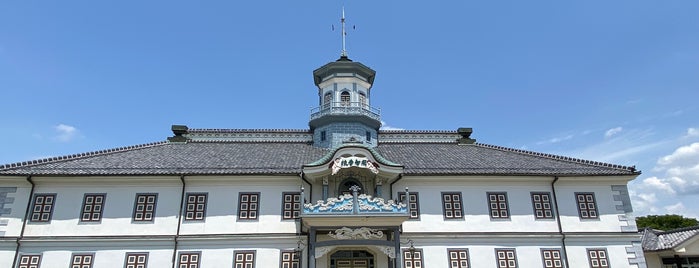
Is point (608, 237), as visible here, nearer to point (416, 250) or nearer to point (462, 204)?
point (462, 204)

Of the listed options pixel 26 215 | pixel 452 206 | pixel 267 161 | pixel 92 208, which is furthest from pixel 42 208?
pixel 452 206

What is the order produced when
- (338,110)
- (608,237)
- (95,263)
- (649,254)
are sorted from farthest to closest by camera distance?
(338,110)
(649,254)
(608,237)
(95,263)

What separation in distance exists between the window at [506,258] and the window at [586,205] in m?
4.71

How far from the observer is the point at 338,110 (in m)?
28.2

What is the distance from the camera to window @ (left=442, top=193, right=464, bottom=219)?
2220cm

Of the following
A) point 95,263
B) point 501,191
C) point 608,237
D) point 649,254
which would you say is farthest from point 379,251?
point 649,254

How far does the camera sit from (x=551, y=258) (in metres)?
21.5

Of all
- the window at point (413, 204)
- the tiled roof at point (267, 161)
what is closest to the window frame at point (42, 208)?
the tiled roof at point (267, 161)

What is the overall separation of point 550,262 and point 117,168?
2395 cm

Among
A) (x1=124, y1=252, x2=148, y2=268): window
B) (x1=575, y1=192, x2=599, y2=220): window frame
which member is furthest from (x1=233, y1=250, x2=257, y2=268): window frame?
(x1=575, y1=192, x2=599, y2=220): window frame

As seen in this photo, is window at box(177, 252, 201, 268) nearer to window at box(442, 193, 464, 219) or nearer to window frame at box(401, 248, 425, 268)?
window frame at box(401, 248, 425, 268)

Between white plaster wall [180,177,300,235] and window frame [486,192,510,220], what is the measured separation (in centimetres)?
1078

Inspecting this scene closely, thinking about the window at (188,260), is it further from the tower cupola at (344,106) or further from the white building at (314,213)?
the tower cupola at (344,106)

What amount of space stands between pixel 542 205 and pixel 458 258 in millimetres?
5926
